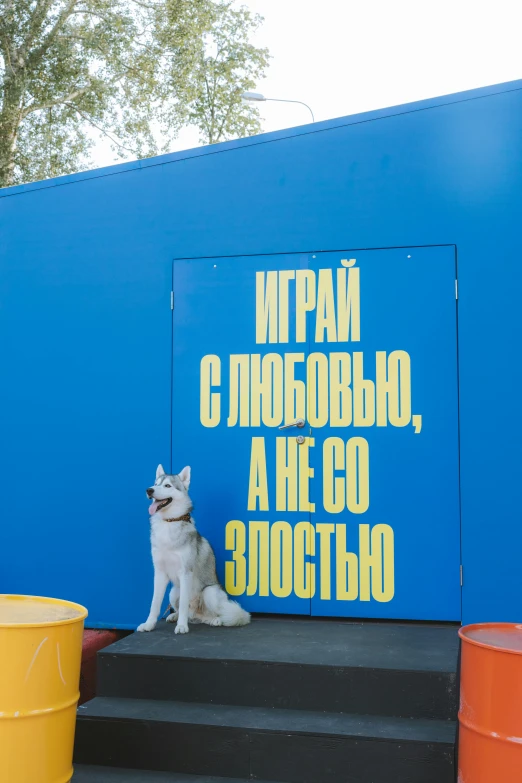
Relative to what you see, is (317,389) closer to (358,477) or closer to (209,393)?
(358,477)

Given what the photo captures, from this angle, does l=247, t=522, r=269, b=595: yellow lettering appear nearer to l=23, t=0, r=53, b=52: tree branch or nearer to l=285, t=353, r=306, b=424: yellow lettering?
l=285, t=353, r=306, b=424: yellow lettering

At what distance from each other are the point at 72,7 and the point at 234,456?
54.9ft

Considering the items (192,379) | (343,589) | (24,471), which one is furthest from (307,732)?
(24,471)

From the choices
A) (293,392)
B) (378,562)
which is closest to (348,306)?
(293,392)

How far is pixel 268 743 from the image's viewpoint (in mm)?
3107

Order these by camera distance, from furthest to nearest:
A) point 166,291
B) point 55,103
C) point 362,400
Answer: point 55,103
point 166,291
point 362,400

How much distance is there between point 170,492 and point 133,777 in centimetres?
145

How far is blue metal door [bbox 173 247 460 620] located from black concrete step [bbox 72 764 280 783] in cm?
134

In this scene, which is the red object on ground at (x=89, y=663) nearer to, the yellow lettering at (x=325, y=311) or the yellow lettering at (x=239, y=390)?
the yellow lettering at (x=239, y=390)

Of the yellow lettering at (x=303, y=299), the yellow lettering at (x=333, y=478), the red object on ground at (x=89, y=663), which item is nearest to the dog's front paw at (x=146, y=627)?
the red object on ground at (x=89, y=663)

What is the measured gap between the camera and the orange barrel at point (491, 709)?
246cm

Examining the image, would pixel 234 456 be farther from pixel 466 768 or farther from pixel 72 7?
pixel 72 7

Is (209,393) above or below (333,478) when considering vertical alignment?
above

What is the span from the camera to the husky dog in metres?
4.04
